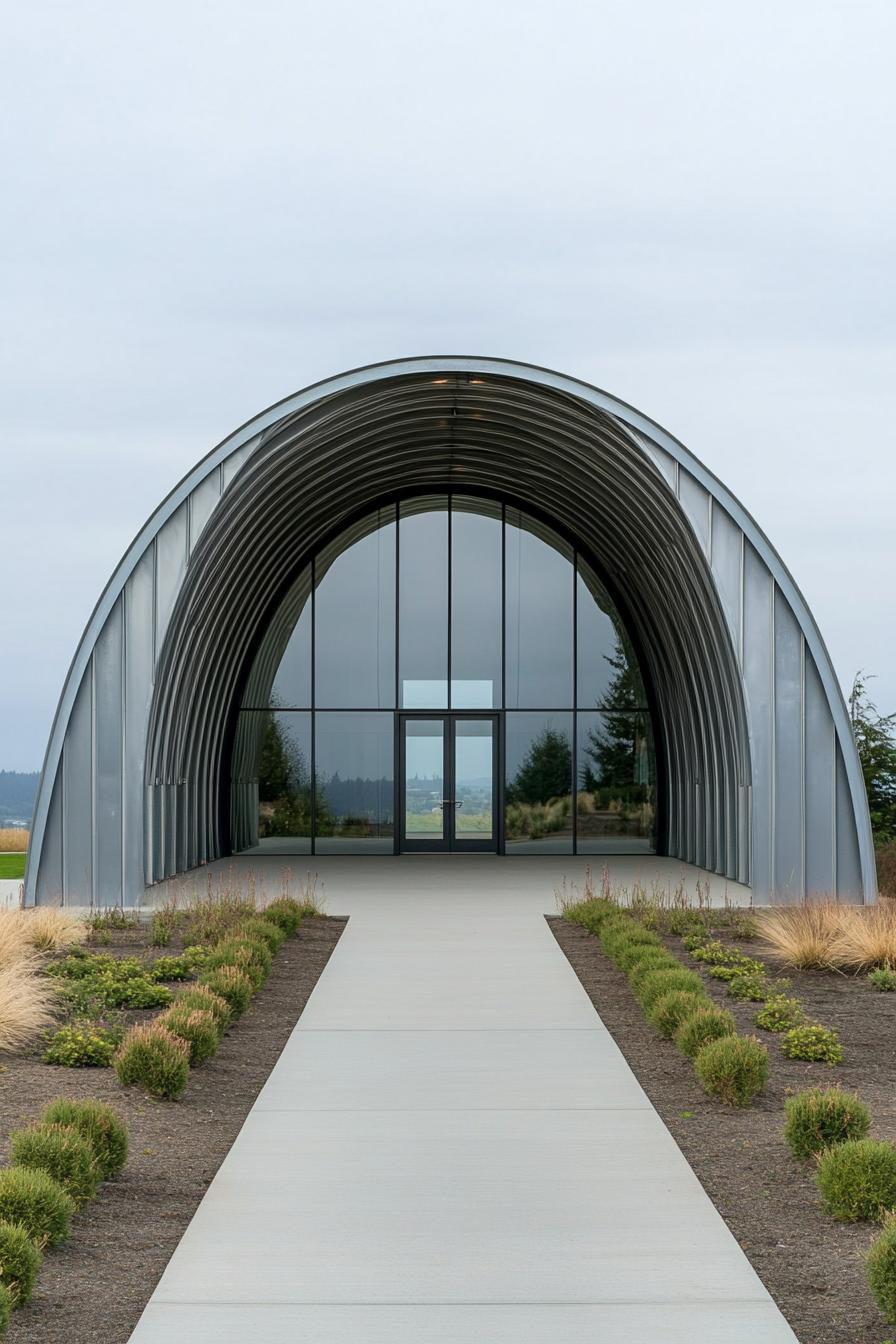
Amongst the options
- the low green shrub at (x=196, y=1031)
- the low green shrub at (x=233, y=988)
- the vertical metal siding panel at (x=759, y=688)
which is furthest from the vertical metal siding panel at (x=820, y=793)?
the low green shrub at (x=196, y=1031)

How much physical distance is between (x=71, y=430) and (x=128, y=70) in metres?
21.1

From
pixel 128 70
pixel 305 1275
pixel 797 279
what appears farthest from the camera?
pixel 797 279

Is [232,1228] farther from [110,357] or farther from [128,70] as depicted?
[110,357]

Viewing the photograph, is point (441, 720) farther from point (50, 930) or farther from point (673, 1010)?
point (673, 1010)

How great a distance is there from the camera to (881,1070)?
8.98 metres

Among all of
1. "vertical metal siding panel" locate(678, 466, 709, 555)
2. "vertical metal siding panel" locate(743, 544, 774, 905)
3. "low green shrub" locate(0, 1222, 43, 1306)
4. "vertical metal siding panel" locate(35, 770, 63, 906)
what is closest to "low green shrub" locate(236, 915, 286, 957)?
"vertical metal siding panel" locate(35, 770, 63, 906)

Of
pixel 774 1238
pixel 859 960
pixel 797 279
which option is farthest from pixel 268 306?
pixel 774 1238

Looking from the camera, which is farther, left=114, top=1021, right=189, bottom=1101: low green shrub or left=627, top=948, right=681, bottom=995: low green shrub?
left=627, top=948, right=681, bottom=995: low green shrub

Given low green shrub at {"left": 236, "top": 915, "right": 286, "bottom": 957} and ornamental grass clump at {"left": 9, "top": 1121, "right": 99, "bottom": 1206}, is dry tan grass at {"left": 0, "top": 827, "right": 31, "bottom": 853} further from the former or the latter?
ornamental grass clump at {"left": 9, "top": 1121, "right": 99, "bottom": 1206}

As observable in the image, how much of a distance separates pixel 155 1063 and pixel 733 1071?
3.13 meters

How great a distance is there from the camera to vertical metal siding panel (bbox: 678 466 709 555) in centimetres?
1788

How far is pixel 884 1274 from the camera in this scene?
194 inches

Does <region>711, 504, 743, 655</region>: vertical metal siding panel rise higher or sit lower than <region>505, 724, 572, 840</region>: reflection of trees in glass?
higher

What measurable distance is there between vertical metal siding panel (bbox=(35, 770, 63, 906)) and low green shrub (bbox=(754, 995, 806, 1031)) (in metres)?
9.82
